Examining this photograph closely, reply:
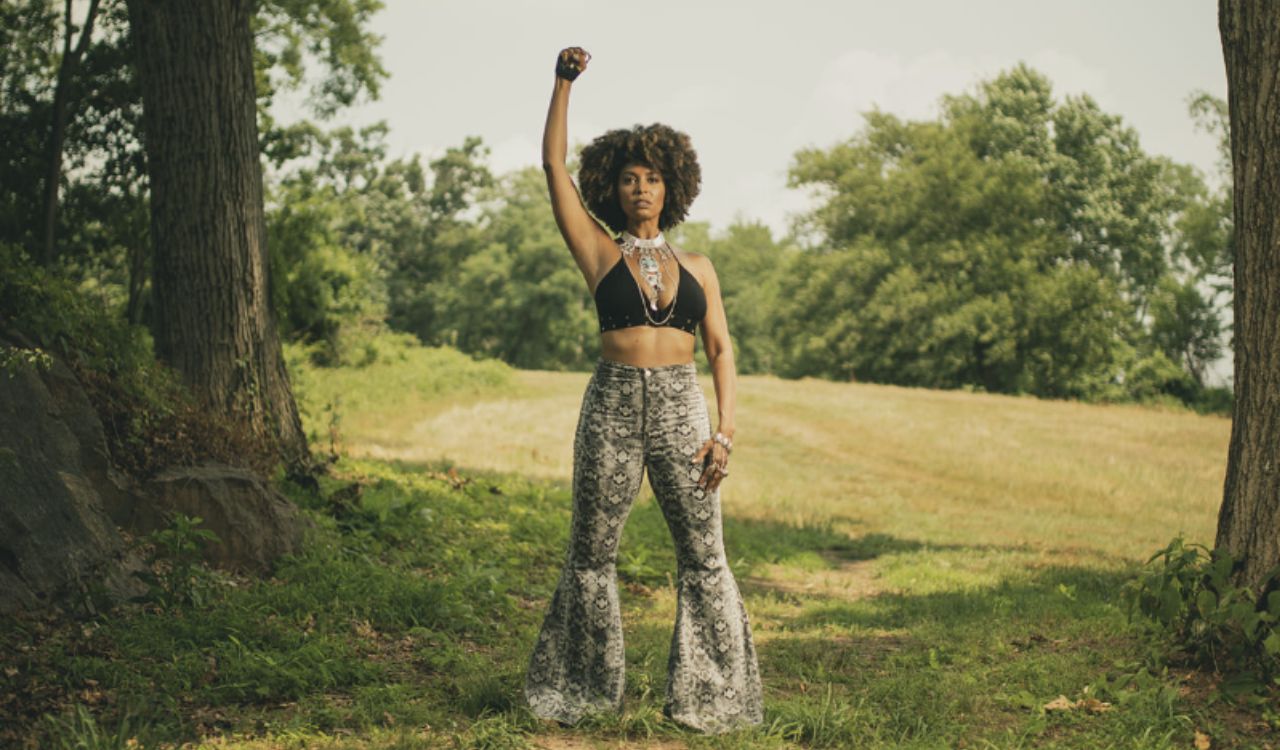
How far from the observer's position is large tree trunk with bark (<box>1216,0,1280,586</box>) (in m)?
6.13

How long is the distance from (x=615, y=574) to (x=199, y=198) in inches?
249

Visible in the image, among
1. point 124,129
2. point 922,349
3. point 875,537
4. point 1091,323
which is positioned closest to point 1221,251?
→ point 1091,323

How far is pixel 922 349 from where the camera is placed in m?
49.0

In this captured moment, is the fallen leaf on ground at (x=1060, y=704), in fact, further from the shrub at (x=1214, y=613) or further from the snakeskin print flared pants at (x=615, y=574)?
the snakeskin print flared pants at (x=615, y=574)

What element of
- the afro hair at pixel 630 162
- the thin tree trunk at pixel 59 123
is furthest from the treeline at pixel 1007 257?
the afro hair at pixel 630 162

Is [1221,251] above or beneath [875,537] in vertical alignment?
above

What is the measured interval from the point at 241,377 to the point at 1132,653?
7.62 m

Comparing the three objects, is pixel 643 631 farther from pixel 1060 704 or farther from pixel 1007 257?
pixel 1007 257

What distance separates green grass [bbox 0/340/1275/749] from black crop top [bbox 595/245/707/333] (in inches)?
→ 77.6

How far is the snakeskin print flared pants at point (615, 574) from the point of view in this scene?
5359 millimetres

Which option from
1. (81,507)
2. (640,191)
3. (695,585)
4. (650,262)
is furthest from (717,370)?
(81,507)

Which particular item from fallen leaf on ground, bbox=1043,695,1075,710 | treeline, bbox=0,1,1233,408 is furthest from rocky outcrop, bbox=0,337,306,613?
treeline, bbox=0,1,1233,408

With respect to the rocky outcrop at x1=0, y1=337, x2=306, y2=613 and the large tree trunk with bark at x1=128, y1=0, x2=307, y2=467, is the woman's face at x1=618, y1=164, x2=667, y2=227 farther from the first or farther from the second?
the large tree trunk with bark at x1=128, y1=0, x2=307, y2=467

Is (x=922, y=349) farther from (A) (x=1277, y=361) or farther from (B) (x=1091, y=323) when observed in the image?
(A) (x=1277, y=361)
